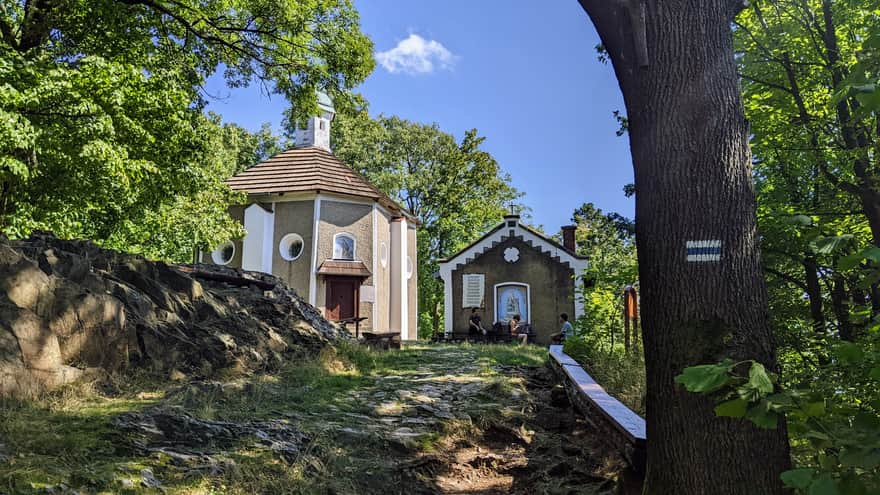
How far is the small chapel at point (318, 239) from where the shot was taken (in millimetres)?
22016

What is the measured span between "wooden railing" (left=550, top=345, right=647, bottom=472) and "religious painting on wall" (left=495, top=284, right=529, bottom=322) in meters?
17.3

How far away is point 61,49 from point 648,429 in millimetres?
13651

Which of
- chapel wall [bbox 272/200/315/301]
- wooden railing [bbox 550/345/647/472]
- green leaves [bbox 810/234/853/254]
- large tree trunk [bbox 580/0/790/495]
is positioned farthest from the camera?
chapel wall [bbox 272/200/315/301]

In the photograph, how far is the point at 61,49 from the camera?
12.0m

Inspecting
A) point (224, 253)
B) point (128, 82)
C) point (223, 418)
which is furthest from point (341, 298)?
point (223, 418)

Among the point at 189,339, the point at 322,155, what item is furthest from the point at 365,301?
the point at 189,339

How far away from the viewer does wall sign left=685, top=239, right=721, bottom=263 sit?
2934 millimetres

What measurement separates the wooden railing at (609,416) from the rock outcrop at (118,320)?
13.8 feet

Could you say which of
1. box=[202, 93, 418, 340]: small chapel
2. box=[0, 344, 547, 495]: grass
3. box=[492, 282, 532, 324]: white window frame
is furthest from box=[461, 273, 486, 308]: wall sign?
box=[0, 344, 547, 495]: grass

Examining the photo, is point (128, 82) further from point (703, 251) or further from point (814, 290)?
point (814, 290)

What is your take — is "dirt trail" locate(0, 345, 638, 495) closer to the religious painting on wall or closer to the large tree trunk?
the large tree trunk

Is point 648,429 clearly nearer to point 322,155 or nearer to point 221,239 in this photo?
point 221,239

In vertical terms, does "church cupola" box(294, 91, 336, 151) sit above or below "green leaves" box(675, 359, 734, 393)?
above

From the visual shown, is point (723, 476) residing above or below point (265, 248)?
below
